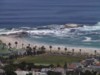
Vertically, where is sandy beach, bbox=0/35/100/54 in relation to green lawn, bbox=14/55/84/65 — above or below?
above

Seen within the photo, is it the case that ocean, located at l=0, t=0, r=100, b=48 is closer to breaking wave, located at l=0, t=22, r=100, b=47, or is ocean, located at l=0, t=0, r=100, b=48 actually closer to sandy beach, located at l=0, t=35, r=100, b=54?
breaking wave, located at l=0, t=22, r=100, b=47

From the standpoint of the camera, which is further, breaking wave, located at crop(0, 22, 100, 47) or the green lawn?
breaking wave, located at crop(0, 22, 100, 47)

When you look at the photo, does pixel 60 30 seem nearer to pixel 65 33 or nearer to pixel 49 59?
pixel 65 33

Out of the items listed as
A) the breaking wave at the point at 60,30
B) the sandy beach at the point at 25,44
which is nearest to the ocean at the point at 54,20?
the breaking wave at the point at 60,30

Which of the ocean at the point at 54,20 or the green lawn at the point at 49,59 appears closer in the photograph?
the green lawn at the point at 49,59

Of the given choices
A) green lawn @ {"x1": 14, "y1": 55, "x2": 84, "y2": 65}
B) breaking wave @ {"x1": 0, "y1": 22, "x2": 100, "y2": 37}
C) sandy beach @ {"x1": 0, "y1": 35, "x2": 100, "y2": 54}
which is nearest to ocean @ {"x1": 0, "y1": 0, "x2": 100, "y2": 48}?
breaking wave @ {"x1": 0, "y1": 22, "x2": 100, "y2": 37}

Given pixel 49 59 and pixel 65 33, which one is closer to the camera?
pixel 49 59

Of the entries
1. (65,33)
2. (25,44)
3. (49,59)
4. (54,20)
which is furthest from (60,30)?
(49,59)

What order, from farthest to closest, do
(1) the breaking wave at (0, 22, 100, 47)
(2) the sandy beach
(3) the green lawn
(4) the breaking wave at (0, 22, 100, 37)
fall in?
(4) the breaking wave at (0, 22, 100, 37) → (1) the breaking wave at (0, 22, 100, 47) → (2) the sandy beach → (3) the green lawn

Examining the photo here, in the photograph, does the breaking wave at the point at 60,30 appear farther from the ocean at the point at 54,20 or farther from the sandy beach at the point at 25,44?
the sandy beach at the point at 25,44

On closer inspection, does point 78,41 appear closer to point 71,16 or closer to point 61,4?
point 71,16
